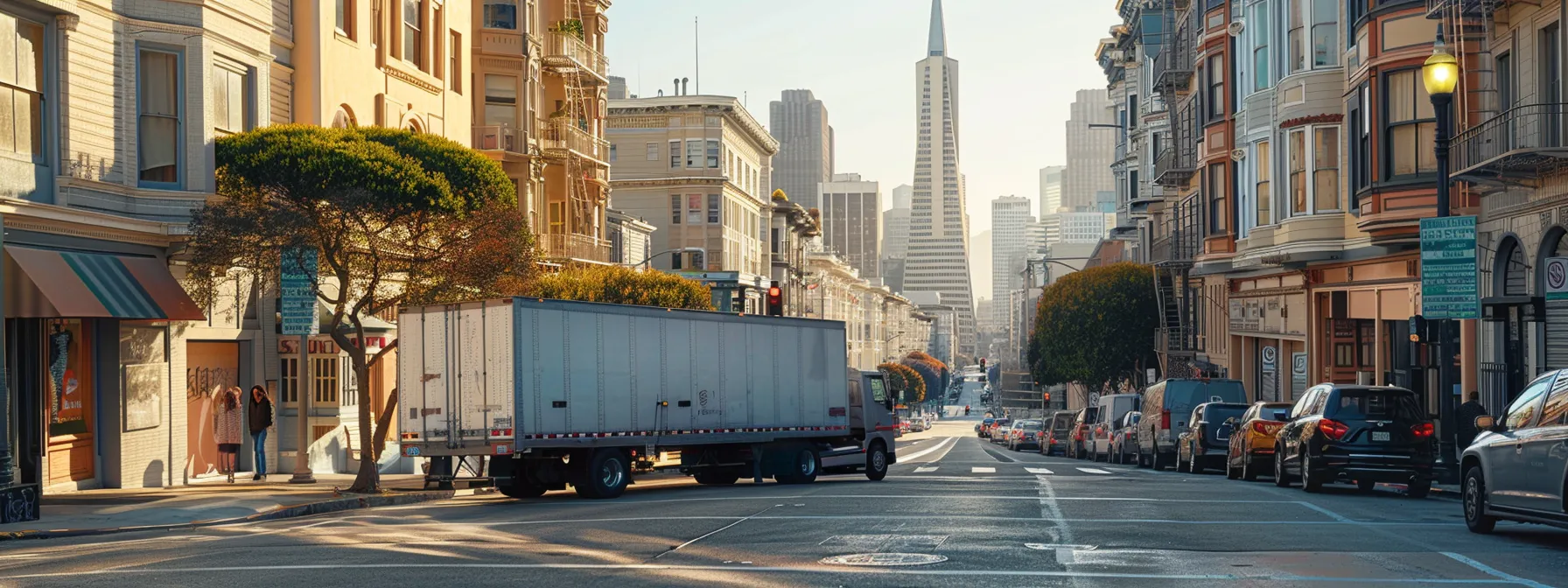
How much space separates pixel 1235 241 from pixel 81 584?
3667cm

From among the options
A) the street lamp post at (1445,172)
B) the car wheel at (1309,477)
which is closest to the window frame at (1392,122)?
the street lamp post at (1445,172)

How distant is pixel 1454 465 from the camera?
24.9 m

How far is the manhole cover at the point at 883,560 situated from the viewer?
12.9m

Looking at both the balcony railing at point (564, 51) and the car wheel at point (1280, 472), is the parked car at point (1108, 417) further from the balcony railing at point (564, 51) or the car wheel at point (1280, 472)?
the balcony railing at point (564, 51)

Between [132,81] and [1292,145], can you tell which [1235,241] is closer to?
[1292,145]

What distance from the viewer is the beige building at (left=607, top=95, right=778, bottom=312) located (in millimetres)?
89875

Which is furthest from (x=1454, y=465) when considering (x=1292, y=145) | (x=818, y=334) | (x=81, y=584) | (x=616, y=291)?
(x=616, y=291)

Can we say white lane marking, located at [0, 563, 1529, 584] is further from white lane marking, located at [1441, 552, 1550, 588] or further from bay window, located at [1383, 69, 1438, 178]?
bay window, located at [1383, 69, 1438, 178]

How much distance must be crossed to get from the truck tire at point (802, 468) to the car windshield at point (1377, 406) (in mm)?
9977

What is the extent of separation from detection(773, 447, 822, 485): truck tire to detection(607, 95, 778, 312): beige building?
59.3 metres

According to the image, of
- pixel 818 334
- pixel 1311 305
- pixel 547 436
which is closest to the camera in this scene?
pixel 547 436

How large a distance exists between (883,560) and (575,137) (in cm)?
3768

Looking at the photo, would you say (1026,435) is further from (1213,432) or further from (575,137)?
(1213,432)

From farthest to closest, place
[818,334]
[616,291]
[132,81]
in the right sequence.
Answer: [616,291] < [818,334] < [132,81]
